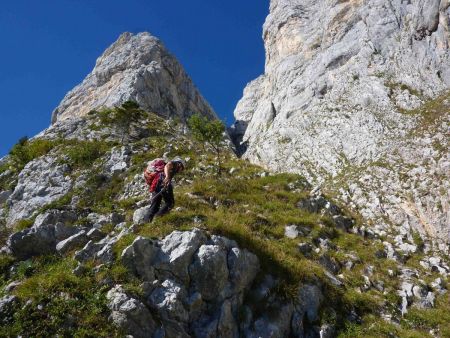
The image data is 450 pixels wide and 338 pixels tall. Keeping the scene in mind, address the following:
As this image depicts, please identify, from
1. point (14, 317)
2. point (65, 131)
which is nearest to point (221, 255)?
point (14, 317)

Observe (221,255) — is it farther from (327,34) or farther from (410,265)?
(327,34)

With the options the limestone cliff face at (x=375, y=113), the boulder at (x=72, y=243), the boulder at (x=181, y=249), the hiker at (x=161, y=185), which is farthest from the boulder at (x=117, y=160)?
the limestone cliff face at (x=375, y=113)

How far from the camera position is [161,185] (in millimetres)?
14344

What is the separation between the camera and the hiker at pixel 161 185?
45.7ft

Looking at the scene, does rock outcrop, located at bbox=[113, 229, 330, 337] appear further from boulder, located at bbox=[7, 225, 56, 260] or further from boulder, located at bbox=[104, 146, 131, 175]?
boulder, located at bbox=[104, 146, 131, 175]

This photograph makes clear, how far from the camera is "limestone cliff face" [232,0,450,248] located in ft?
96.8

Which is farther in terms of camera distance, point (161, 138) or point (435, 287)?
point (161, 138)

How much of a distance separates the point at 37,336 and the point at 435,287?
1487cm

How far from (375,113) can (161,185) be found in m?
33.2

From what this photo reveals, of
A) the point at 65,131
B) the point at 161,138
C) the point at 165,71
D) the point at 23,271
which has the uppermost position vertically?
the point at 165,71

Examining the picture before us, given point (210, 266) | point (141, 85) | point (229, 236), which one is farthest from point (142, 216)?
point (141, 85)

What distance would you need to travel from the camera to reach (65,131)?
30.6 m

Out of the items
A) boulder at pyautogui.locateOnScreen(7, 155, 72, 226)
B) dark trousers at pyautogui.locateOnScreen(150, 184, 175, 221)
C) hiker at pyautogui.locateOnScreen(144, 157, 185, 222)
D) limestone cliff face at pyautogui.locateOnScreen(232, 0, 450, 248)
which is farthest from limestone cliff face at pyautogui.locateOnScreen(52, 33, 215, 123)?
dark trousers at pyautogui.locateOnScreen(150, 184, 175, 221)

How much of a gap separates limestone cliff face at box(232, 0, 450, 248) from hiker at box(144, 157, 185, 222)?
55.0 ft
